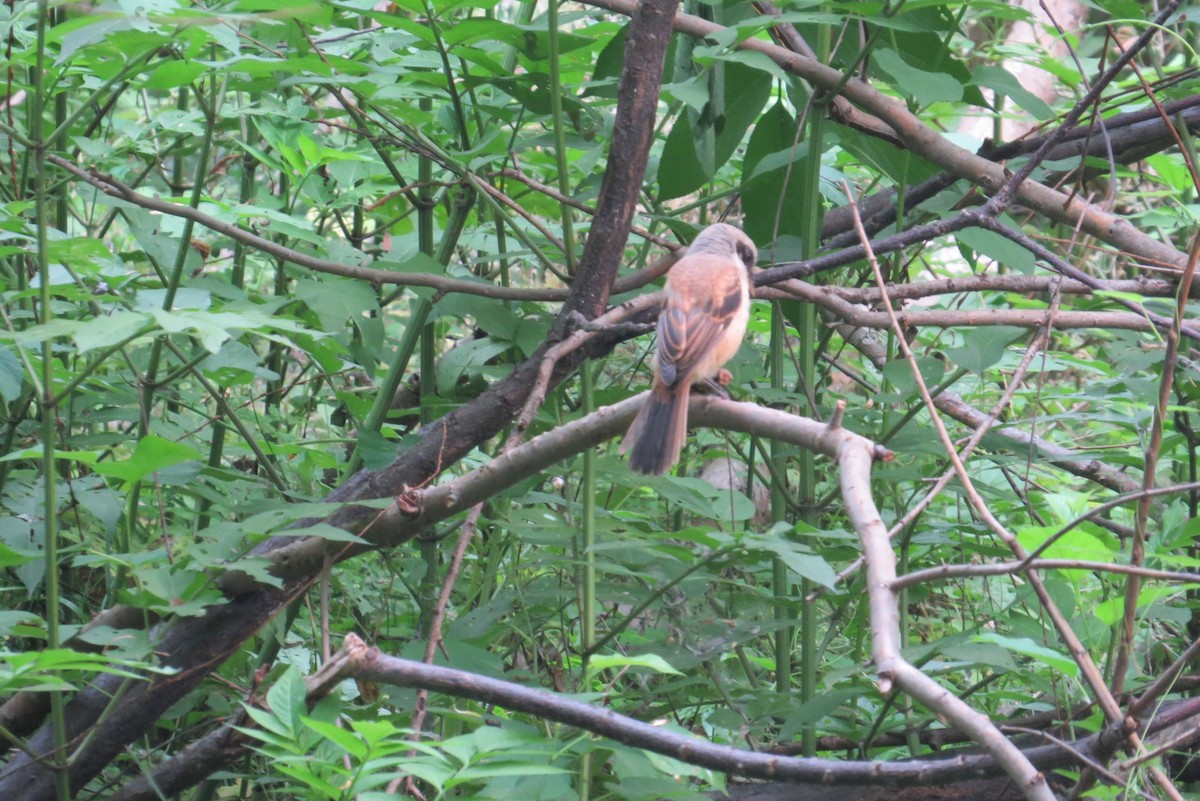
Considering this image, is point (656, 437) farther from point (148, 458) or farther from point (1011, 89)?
point (1011, 89)

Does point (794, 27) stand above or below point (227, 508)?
above

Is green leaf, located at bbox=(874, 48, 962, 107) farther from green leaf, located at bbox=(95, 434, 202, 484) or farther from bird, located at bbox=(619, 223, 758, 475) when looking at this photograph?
green leaf, located at bbox=(95, 434, 202, 484)

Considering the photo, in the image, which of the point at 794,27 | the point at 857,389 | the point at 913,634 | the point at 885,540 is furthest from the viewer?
the point at 857,389

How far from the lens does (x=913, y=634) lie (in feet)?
15.4

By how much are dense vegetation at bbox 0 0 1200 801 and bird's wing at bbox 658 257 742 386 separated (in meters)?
0.13

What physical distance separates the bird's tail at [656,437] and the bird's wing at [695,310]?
0.96 feet

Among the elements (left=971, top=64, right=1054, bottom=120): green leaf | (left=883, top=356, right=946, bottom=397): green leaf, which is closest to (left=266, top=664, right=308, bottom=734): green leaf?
(left=883, top=356, right=946, bottom=397): green leaf

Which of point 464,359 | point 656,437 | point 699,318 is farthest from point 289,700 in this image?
point 699,318

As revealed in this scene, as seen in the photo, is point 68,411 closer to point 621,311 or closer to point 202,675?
point 202,675

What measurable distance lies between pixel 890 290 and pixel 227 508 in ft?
7.07

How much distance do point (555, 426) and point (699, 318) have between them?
22.0 inches


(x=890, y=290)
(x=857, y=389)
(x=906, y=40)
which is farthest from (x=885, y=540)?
(x=857, y=389)

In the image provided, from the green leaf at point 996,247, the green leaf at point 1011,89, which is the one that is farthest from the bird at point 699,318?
the green leaf at point 1011,89

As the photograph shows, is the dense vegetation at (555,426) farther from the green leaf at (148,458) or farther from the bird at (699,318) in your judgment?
the bird at (699,318)
